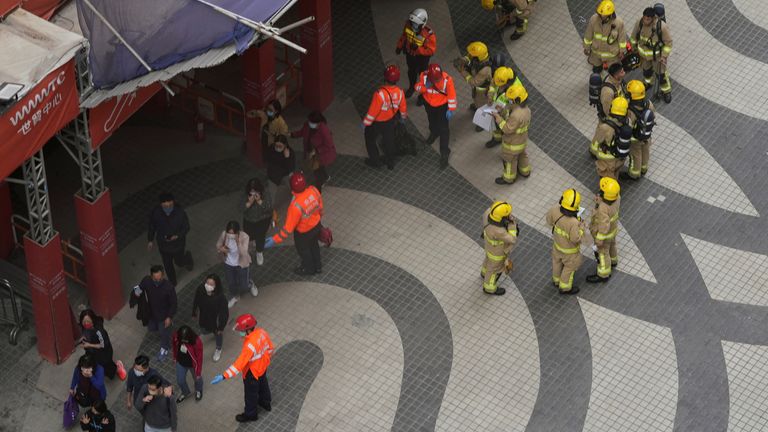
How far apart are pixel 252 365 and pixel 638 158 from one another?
8435 millimetres

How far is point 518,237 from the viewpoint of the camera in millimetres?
29094

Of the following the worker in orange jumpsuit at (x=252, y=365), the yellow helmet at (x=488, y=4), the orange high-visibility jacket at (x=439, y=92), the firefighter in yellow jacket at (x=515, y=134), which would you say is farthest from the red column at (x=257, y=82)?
the worker in orange jumpsuit at (x=252, y=365)

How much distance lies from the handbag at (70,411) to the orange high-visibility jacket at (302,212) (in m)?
4.08

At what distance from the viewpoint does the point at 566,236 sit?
2694 centimetres

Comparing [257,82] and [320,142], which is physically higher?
[257,82]

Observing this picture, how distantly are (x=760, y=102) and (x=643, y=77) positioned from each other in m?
2.28

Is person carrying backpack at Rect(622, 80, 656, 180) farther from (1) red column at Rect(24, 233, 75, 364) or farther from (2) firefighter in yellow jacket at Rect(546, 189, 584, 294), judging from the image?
(1) red column at Rect(24, 233, 75, 364)

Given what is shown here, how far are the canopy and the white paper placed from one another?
6567 mm

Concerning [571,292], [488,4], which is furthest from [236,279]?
[488,4]

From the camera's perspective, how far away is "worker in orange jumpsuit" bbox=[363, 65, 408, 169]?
29156 millimetres

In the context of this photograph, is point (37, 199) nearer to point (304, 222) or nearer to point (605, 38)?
point (304, 222)

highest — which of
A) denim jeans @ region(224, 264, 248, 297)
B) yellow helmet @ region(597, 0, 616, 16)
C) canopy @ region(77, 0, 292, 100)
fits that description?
canopy @ region(77, 0, 292, 100)

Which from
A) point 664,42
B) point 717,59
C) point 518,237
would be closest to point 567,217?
point 518,237

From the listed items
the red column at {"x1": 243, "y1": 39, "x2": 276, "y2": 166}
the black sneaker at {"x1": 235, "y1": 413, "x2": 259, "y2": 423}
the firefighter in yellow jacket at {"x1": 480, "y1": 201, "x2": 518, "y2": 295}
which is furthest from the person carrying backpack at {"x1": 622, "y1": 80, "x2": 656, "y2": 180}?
the black sneaker at {"x1": 235, "y1": 413, "x2": 259, "y2": 423}
